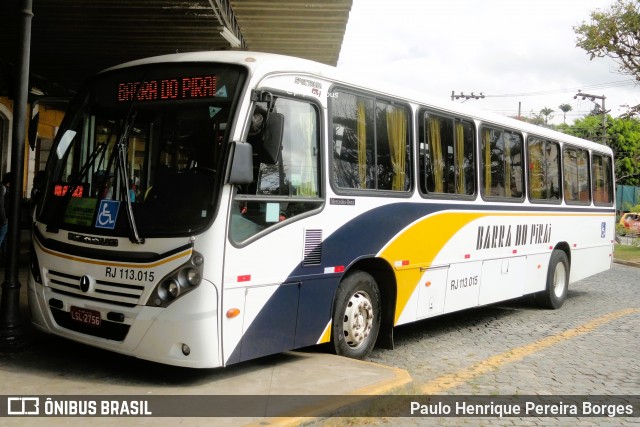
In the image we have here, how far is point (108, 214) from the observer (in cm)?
543

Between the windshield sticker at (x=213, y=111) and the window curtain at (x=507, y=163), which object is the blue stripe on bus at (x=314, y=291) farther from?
the window curtain at (x=507, y=163)

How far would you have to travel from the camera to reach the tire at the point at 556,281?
10.9 metres

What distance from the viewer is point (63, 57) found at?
Answer: 40.9 ft

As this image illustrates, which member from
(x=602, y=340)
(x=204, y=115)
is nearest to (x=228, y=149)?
(x=204, y=115)

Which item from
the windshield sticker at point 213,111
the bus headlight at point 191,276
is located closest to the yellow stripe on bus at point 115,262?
the bus headlight at point 191,276

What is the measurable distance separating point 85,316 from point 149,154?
1.45 metres

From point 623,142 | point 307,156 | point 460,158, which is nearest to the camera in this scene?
point 307,156

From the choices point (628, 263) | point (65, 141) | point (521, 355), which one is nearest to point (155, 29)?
point (65, 141)

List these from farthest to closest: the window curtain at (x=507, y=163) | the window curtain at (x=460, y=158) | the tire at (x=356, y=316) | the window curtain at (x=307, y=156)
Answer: the window curtain at (x=507, y=163) → the window curtain at (x=460, y=158) → the tire at (x=356, y=316) → the window curtain at (x=307, y=156)

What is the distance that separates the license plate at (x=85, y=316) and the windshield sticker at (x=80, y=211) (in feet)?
2.36

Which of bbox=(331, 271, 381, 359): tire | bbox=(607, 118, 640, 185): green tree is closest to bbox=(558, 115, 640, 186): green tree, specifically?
bbox=(607, 118, 640, 185): green tree

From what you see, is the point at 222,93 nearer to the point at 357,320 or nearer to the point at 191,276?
the point at 191,276

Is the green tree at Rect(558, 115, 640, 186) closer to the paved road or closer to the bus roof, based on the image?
the paved road

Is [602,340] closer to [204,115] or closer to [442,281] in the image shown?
[442,281]
